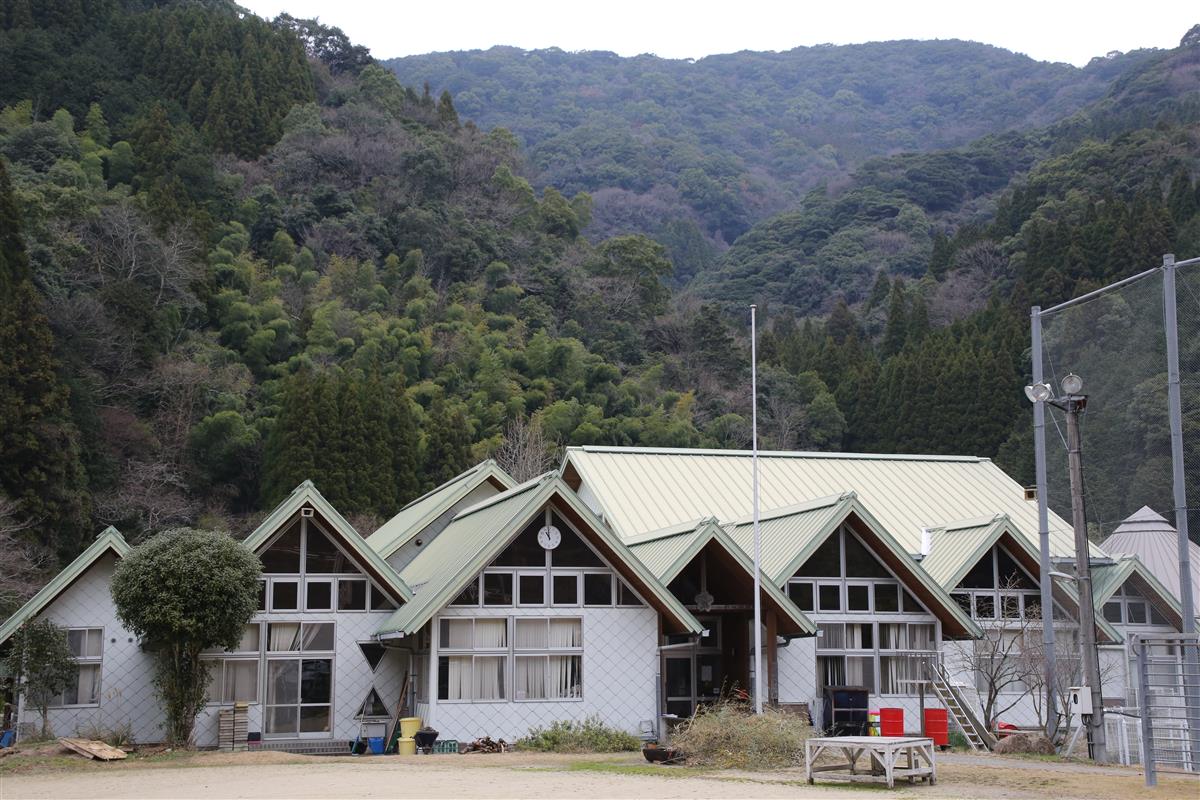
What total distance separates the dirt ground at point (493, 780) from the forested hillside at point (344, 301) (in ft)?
50.9

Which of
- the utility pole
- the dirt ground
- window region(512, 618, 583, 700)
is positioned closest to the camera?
the dirt ground

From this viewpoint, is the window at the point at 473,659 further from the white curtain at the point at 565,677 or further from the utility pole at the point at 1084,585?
the utility pole at the point at 1084,585

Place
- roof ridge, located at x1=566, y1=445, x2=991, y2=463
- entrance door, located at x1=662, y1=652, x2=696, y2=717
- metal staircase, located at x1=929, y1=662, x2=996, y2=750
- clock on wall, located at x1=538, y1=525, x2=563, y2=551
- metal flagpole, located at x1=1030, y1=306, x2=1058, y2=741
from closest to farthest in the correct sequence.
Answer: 1. metal flagpole, located at x1=1030, y1=306, x2=1058, y2=741
2. clock on wall, located at x1=538, y1=525, x2=563, y2=551
3. metal staircase, located at x1=929, y1=662, x2=996, y2=750
4. entrance door, located at x1=662, y1=652, x2=696, y2=717
5. roof ridge, located at x1=566, y1=445, x2=991, y2=463

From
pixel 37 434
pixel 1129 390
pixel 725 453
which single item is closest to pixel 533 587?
pixel 1129 390

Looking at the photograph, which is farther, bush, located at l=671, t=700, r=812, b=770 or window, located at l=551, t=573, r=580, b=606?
window, located at l=551, t=573, r=580, b=606

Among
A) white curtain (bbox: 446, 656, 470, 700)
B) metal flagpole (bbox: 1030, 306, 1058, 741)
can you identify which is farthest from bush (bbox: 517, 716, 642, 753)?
metal flagpole (bbox: 1030, 306, 1058, 741)

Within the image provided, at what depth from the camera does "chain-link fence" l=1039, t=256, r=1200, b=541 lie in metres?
22.9

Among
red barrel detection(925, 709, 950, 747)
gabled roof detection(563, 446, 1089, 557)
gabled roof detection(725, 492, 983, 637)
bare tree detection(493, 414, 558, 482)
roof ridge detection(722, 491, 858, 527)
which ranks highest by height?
bare tree detection(493, 414, 558, 482)

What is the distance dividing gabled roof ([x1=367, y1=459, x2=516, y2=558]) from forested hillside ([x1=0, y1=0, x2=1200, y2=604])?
9.66m

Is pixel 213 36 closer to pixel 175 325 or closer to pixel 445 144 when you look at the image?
pixel 445 144

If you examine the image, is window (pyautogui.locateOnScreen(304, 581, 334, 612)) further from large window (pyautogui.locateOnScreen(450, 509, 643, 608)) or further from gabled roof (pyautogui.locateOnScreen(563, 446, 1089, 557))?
gabled roof (pyautogui.locateOnScreen(563, 446, 1089, 557))

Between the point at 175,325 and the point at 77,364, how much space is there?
7423 mm

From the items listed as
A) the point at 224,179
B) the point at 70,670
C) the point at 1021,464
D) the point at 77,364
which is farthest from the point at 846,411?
the point at 70,670

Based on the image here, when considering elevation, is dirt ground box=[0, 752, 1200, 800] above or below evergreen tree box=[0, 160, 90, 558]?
below
